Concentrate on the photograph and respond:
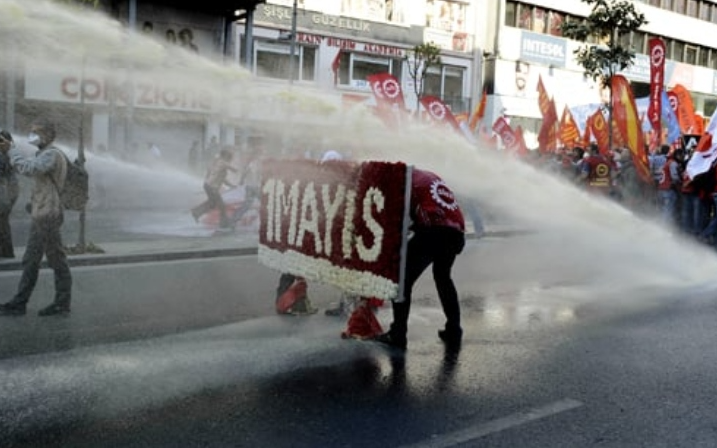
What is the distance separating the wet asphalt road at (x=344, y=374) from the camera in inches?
166

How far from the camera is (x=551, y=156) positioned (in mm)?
17094

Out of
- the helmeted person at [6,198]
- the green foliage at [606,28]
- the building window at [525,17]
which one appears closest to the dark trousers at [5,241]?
the helmeted person at [6,198]

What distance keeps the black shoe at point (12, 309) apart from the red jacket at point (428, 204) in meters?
3.51

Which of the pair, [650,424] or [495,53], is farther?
[495,53]

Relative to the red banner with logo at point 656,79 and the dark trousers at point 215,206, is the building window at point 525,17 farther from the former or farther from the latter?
the dark trousers at point 215,206

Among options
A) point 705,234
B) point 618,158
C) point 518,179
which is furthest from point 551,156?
point 518,179

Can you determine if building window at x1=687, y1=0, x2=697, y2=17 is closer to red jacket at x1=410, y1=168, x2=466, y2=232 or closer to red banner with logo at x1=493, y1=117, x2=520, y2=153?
red banner with logo at x1=493, y1=117, x2=520, y2=153

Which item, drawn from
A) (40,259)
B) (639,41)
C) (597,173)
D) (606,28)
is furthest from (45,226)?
(639,41)

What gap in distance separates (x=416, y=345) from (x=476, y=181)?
3609mm

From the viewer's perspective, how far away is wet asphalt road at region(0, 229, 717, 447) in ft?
13.9

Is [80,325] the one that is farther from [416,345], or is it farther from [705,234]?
[705,234]

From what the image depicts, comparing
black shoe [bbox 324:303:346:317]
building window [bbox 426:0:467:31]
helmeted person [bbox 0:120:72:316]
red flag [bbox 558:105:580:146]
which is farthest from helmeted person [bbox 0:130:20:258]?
building window [bbox 426:0:467:31]

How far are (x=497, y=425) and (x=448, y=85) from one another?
96.0ft

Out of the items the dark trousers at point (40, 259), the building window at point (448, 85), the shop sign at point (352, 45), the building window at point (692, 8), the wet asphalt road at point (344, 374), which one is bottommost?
the wet asphalt road at point (344, 374)
